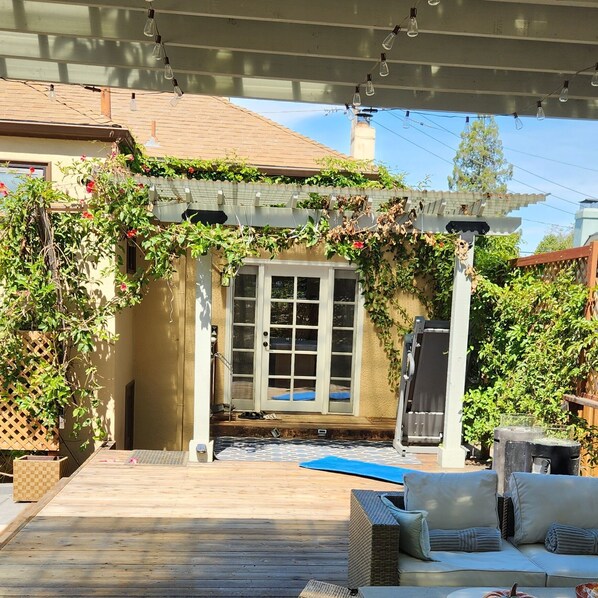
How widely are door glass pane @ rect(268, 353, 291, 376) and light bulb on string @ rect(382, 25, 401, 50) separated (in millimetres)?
5531

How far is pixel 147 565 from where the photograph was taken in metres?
3.64

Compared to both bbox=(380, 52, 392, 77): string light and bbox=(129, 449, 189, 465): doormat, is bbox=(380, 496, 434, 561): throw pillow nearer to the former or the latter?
bbox=(380, 52, 392, 77): string light

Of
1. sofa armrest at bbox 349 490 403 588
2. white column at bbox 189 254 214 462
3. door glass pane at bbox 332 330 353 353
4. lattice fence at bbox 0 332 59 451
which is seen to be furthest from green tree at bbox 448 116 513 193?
sofa armrest at bbox 349 490 403 588

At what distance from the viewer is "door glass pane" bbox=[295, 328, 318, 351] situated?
27.0 ft

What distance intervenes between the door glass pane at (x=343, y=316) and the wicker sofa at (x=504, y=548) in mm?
4824

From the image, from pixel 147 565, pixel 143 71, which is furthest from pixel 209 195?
pixel 147 565

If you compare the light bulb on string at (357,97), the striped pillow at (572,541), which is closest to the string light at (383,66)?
the light bulb on string at (357,97)

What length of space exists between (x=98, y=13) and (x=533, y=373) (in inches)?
182

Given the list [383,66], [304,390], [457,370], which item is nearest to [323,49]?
[383,66]

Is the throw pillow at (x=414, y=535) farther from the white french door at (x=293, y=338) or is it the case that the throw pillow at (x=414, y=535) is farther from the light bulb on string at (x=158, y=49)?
the white french door at (x=293, y=338)

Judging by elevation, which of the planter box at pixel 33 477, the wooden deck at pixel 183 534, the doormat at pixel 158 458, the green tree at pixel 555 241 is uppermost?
the green tree at pixel 555 241

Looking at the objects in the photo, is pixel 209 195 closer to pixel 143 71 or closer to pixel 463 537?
pixel 143 71

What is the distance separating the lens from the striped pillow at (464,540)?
327 centimetres

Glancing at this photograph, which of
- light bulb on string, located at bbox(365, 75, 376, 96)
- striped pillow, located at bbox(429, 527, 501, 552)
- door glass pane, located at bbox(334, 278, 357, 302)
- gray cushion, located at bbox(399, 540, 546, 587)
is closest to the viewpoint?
gray cushion, located at bbox(399, 540, 546, 587)
